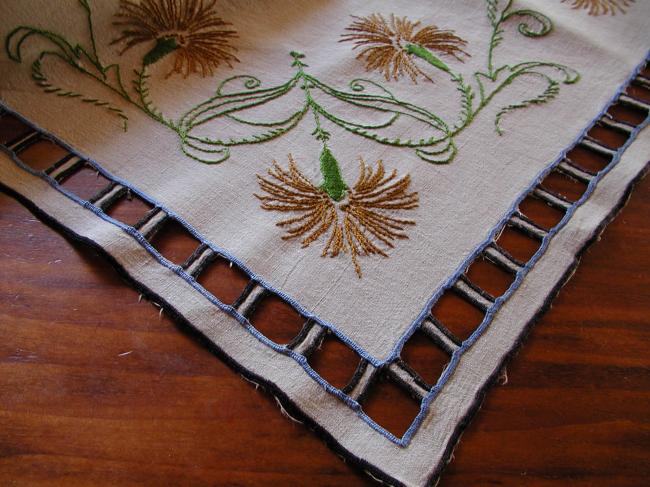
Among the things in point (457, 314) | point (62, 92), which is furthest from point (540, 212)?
point (62, 92)

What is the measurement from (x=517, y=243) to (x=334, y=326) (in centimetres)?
25

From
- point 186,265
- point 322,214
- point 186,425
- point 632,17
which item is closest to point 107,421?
point 186,425

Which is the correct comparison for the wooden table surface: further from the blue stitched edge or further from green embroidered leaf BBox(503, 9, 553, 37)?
green embroidered leaf BBox(503, 9, 553, 37)

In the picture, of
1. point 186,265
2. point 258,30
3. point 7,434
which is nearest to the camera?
point 7,434

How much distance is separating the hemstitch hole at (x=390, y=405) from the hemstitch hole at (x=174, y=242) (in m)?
0.26

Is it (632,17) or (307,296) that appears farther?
(632,17)

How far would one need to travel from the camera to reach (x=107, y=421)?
480 millimetres

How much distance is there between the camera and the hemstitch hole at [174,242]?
0.59 metres

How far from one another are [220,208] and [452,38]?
1.59ft

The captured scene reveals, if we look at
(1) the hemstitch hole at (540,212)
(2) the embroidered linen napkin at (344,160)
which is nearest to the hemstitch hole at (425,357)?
(2) the embroidered linen napkin at (344,160)

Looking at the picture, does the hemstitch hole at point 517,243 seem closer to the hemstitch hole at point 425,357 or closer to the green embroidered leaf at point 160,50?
the hemstitch hole at point 425,357

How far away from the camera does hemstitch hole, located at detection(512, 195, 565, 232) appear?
2.10ft

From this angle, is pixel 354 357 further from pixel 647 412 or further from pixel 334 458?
pixel 647 412

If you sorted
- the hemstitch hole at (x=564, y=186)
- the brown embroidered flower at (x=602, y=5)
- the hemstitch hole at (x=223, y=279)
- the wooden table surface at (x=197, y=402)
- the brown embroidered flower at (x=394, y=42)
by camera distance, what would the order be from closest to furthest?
the wooden table surface at (x=197, y=402) < the hemstitch hole at (x=223, y=279) < the hemstitch hole at (x=564, y=186) < the brown embroidered flower at (x=394, y=42) < the brown embroidered flower at (x=602, y=5)
